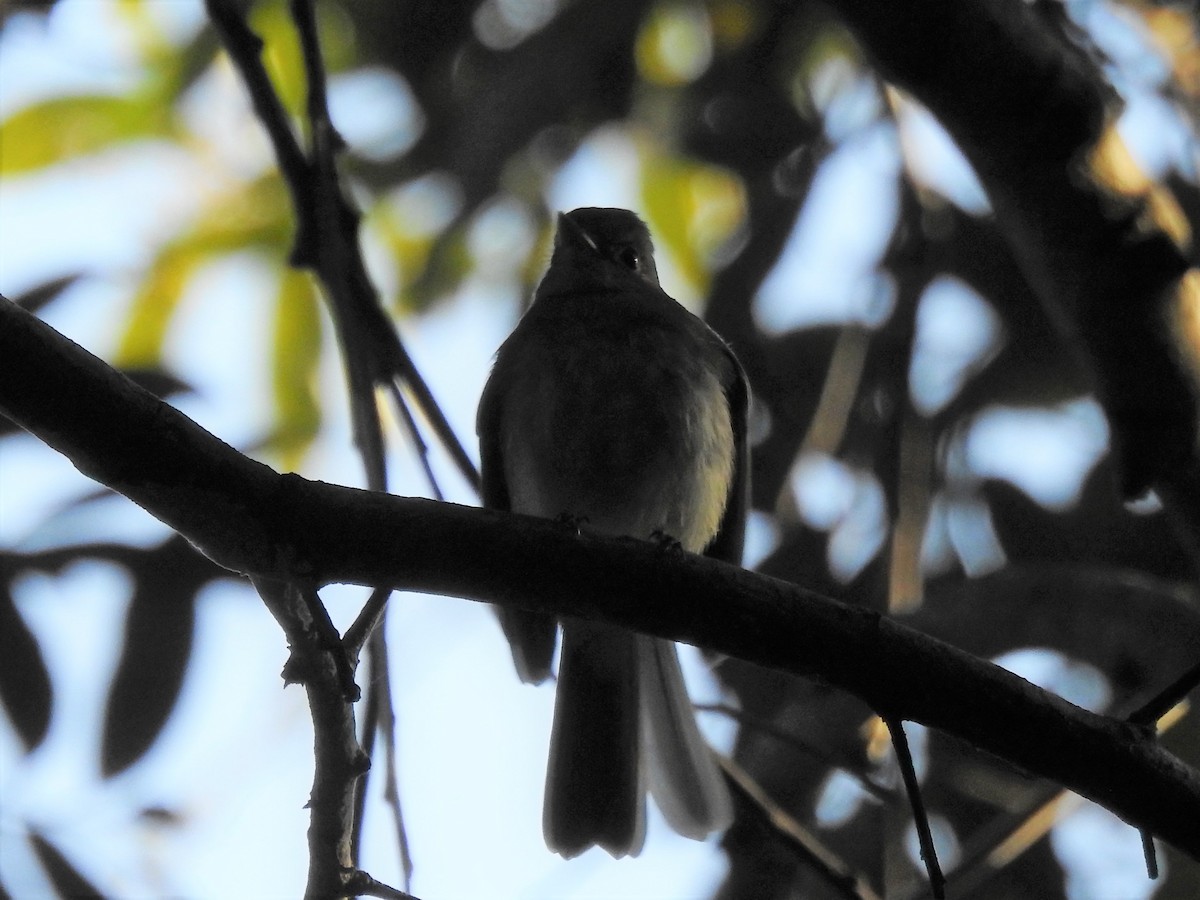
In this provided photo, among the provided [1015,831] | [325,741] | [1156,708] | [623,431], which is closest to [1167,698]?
[1156,708]

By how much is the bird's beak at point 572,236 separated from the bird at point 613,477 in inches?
11.6

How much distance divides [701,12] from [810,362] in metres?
1.25

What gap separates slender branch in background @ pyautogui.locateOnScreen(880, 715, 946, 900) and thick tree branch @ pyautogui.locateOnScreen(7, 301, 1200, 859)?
5 centimetres

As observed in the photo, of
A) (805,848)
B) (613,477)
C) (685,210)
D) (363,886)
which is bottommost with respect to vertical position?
(363,886)

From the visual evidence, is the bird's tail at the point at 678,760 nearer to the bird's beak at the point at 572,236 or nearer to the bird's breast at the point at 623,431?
the bird's breast at the point at 623,431

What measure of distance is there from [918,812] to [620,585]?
588 millimetres

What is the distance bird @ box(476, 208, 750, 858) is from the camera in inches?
158

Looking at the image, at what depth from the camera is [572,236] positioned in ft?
15.8

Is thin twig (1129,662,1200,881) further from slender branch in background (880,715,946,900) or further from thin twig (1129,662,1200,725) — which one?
slender branch in background (880,715,946,900)

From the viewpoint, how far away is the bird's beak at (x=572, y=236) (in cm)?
477

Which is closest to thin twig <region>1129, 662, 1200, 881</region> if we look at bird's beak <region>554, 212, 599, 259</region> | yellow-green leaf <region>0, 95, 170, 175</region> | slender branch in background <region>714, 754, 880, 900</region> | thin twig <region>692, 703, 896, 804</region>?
slender branch in background <region>714, 754, 880, 900</region>

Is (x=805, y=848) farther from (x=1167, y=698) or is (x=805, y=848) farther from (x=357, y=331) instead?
(x=357, y=331)

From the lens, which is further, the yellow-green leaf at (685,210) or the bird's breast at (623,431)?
the yellow-green leaf at (685,210)

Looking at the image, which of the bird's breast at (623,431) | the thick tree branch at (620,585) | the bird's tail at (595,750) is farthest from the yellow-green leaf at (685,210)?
the thick tree branch at (620,585)
